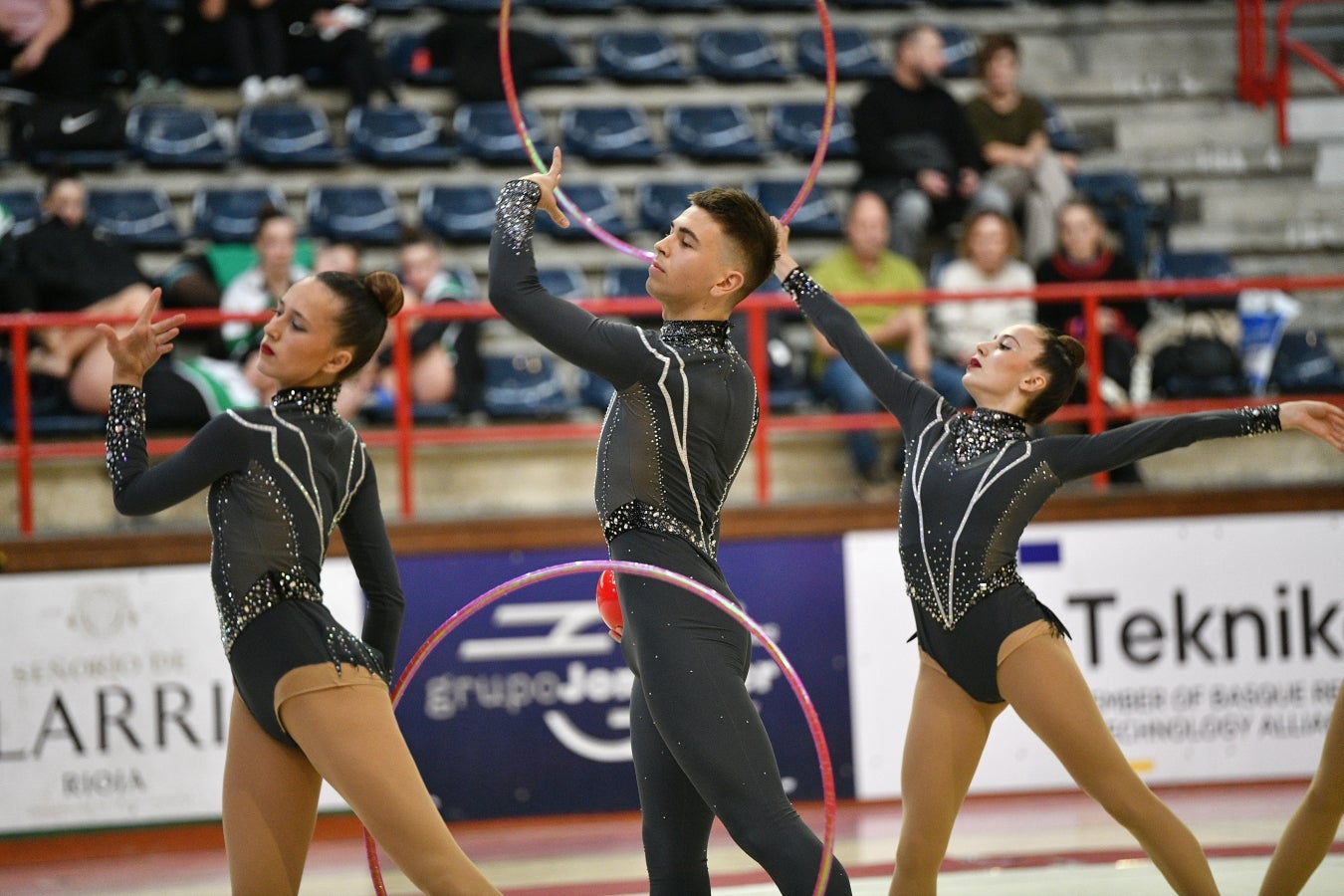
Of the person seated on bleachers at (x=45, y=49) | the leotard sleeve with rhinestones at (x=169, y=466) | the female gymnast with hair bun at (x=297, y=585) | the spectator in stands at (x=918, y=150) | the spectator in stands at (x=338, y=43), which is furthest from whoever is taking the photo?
the spectator in stands at (x=338, y=43)

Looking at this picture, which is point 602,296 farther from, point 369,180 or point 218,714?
point 218,714

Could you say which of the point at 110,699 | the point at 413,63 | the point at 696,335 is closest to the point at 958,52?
the point at 413,63

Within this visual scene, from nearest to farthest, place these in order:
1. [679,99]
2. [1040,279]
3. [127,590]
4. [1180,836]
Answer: [1180,836], [127,590], [1040,279], [679,99]

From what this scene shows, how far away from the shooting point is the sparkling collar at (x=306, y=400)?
Answer: 12.3ft

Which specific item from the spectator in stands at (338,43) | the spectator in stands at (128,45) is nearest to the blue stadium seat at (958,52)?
the spectator in stands at (338,43)

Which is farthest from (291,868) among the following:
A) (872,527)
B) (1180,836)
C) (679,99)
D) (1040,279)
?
(679,99)

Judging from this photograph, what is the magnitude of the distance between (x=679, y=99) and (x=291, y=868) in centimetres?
745

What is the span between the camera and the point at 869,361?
4.42 meters

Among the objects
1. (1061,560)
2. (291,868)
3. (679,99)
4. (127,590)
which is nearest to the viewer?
(291,868)

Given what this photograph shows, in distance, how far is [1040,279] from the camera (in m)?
8.39

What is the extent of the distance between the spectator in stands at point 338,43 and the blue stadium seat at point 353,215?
29.9 inches

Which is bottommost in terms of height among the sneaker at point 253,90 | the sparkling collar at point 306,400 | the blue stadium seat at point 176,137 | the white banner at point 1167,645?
the white banner at point 1167,645

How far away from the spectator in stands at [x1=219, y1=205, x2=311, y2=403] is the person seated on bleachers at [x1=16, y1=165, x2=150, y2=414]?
43cm

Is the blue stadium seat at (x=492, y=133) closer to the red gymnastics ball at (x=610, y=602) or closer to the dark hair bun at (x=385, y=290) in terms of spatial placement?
the dark hair bun at (x=385, y=290)
